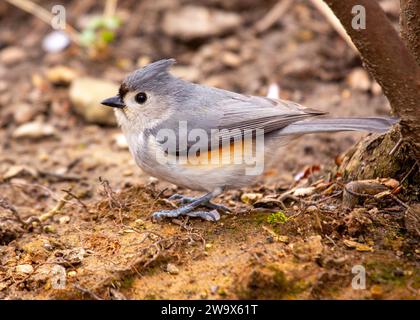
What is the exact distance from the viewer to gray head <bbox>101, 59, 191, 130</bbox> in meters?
4.62

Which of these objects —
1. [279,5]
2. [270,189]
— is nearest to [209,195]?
[270,189]

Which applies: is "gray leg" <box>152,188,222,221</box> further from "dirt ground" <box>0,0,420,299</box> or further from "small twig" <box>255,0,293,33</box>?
"small twig" <box>255,0,293,33</box>

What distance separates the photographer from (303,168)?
584 centimetres

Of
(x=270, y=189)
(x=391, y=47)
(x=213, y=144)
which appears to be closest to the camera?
(x=391, y=47)

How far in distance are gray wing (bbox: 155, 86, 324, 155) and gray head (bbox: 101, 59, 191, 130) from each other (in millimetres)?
145

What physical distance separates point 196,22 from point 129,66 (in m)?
0.94

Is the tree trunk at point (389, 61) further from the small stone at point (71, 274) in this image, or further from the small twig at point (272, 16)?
the small twig at point (272, 16)

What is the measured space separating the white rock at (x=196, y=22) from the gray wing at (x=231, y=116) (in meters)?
3.17

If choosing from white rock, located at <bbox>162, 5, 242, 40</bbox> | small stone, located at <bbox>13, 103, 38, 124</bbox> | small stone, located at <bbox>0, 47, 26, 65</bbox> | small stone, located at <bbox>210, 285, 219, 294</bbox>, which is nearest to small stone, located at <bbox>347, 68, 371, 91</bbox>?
white rock, located at <bbox>162, 5, 242, 40</bbox>

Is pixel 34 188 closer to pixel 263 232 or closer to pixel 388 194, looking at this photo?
pixel 263 232

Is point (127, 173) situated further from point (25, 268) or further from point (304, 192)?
point (25, 268)

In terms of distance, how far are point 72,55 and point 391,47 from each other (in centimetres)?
492

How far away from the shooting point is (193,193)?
5273mm

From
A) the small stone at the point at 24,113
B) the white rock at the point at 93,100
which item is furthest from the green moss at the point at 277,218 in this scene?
the small stone at the point at 24,113
